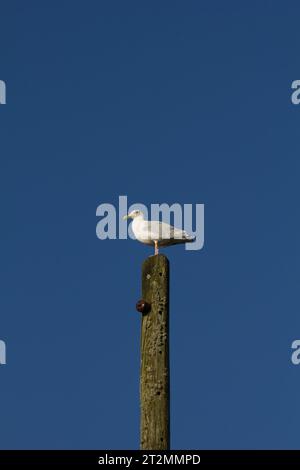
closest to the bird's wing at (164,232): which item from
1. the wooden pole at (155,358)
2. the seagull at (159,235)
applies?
the seagull at (159,235)

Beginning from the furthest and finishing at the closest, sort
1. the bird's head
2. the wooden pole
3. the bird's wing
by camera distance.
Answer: the bird's head, the bird's wing, the wooden pole

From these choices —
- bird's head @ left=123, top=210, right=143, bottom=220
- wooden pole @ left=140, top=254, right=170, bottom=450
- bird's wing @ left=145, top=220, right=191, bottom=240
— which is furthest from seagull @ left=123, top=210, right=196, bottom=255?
wooden pole @ left=140, top=254, right=170, bottom=450

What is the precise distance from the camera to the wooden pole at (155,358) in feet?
48.6

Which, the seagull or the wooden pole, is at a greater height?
the seagull

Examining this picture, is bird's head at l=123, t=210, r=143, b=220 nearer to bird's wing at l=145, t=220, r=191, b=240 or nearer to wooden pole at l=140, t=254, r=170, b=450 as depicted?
bird's wing at l=145, t=220, r=191, b=240

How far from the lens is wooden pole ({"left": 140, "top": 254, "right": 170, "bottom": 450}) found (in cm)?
1483

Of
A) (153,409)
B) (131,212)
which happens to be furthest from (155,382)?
(131,212)

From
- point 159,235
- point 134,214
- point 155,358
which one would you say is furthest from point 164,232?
point 155,358
